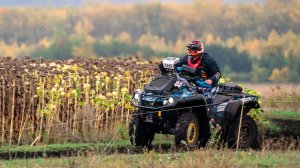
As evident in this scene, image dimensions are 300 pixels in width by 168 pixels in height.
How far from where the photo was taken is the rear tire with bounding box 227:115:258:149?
2169 centimetres

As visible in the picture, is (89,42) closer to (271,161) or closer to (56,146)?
(56,146)

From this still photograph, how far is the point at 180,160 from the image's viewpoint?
17844 millimetres

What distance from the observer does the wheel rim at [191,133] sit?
20763 millimetres

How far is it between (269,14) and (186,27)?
12.5ft

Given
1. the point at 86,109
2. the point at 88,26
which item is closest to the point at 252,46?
the point at 88,26

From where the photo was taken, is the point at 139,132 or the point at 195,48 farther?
the point at 195,48

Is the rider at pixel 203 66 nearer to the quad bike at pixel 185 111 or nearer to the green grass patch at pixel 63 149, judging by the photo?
the quad bike at pixel 185 111

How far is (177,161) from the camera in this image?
58.1 ft

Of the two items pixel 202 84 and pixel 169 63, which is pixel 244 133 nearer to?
pixel 202 84

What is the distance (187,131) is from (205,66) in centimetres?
160

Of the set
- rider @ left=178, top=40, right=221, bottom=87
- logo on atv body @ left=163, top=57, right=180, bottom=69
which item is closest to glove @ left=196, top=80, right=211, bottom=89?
rider @ left=178, top=40, right=221, bottom=87

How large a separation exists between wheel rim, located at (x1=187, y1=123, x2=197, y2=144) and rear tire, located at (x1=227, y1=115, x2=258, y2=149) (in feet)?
3.45

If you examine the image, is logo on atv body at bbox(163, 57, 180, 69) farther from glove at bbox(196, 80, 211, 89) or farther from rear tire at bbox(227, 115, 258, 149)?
rear tire at bbox(227, 115, 258, 149)

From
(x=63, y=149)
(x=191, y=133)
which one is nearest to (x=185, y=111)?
(x=191, y=133)
